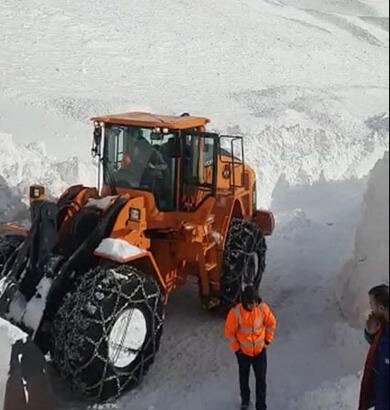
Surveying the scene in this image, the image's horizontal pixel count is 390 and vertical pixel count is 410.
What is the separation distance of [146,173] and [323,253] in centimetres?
374

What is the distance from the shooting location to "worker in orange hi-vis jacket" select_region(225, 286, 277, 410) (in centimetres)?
506

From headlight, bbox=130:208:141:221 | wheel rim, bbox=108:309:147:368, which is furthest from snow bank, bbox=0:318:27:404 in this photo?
headlight, bbox=130:208:141:221

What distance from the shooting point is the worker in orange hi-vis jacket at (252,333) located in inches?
199

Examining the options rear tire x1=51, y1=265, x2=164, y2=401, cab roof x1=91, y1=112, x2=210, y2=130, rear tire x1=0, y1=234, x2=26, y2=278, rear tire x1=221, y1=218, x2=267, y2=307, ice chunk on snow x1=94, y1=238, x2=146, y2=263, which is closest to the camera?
rear tire x1=51, y1=265, x2=164, y2=401

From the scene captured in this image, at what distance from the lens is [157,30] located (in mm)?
23750

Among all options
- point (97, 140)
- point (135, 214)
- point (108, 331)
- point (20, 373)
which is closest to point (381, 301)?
point (108, 331)

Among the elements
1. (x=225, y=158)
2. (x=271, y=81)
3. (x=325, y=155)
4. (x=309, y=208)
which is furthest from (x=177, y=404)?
(x=271, y=81)

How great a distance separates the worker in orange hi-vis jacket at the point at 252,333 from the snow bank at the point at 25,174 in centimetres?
477

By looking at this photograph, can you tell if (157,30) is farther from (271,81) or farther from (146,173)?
(146,173)

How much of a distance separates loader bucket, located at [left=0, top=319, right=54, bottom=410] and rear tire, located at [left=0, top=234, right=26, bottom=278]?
5.09 ft

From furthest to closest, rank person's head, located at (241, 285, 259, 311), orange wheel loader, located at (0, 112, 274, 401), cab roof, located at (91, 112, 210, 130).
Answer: cab roof, located at (91, 112, 210, 130)
orange wheel loader, located at (0, 112, 274, 401)
person's head, located at (241, 285, 259, 311)

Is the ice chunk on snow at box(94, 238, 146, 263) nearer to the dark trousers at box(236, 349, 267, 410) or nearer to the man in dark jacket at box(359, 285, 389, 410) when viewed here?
the dark trousers at box(236, 349, 267, 410)

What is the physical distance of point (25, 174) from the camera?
1027 centimetres

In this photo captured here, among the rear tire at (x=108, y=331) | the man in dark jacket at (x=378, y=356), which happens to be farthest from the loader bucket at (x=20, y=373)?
the man in dark jacket at (x=378, y=356)
